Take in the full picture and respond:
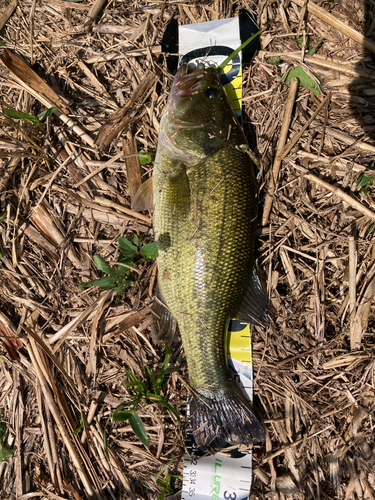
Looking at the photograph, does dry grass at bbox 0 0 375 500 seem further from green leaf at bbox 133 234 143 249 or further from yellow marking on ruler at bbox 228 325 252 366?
green leaf at bbox 133 234 143 249

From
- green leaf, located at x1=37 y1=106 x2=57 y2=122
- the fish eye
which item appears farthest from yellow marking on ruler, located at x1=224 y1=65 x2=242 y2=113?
green leaf, located at x1=37 y1=106 x2=57 y2=122

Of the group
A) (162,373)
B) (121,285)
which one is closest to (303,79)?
(121,285)

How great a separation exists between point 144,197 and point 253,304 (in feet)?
4.32

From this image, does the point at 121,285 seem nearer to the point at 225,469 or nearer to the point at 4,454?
the point at 225,469

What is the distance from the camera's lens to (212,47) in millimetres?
2957

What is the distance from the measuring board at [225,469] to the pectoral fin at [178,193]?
1.29m

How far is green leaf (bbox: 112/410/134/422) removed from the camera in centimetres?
259

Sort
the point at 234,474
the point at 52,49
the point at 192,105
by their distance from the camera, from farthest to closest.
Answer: the point at 52,49 → the point at 234,474 → the point at 192,105

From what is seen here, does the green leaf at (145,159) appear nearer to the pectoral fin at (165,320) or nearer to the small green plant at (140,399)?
the pectoral fin at (165,320)

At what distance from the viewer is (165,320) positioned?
275 cm

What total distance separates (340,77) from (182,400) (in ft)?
10.5

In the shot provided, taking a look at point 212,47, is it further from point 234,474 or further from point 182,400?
point 234,474

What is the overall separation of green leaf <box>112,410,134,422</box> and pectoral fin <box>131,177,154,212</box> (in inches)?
67.9

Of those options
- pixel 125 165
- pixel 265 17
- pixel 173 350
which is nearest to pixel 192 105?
pixel 125 165
